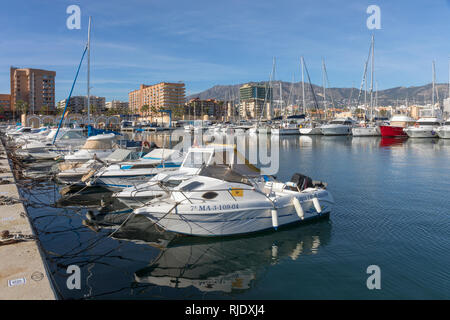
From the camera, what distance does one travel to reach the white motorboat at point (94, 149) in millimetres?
22969

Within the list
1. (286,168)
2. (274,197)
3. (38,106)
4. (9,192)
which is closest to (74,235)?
(9,192)

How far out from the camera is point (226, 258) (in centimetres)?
975

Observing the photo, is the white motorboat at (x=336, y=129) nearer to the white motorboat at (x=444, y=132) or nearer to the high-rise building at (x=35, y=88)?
the white motorboat at (x=444, y=132)

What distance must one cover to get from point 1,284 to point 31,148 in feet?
90.5

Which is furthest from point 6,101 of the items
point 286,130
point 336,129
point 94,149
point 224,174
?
point 224,174

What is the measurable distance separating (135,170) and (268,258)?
10224 millimetres

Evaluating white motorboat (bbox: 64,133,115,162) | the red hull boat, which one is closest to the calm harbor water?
white motorboat (bbox: 64,133,115,162)

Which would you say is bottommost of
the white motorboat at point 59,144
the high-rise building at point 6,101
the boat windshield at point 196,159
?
the boat windshield at point 196,159

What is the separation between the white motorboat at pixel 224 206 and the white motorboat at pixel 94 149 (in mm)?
13640

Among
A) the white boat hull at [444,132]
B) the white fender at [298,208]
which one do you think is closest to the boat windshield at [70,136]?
the white fender at [298,208]

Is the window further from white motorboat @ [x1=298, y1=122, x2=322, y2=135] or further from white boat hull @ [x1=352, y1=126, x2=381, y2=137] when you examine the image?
white motorboat @ [x1=298, y1=122, x2=322, y2=135]

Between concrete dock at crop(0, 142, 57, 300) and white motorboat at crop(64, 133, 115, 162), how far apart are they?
40.4 ft

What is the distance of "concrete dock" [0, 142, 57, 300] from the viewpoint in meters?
5.93
